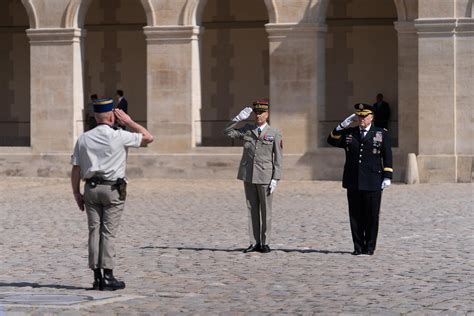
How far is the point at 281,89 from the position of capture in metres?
30.3

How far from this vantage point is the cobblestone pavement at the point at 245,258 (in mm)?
11742

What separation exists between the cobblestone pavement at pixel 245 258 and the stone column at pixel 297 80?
14.6 ft

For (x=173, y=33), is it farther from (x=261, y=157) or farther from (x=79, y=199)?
(x=79, y=199)

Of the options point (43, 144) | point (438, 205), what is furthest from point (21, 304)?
point (43, 144)

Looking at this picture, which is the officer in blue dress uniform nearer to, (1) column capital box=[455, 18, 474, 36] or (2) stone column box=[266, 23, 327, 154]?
(1) column capital box=[455, 18, 474, 36]

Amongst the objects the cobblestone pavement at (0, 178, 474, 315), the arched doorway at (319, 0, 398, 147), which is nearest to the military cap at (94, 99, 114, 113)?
the cobblestone pavement at (0, 178, 474, 315)

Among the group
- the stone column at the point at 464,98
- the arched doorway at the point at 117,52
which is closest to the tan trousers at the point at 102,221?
the stone column at the point at 464,98

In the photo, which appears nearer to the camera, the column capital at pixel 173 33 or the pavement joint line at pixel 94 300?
the pavement joint line at pixel 94 300

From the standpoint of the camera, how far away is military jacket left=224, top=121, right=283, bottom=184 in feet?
54.0

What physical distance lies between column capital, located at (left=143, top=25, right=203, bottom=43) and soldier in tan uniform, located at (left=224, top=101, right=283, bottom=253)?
14120 mm

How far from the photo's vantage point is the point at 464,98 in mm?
28703

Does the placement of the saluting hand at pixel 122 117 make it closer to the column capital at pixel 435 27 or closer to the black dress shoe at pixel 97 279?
the black dress shoe at pixel 97 279

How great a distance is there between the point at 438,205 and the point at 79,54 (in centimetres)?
1158

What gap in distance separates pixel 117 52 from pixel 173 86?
5.55 metres
